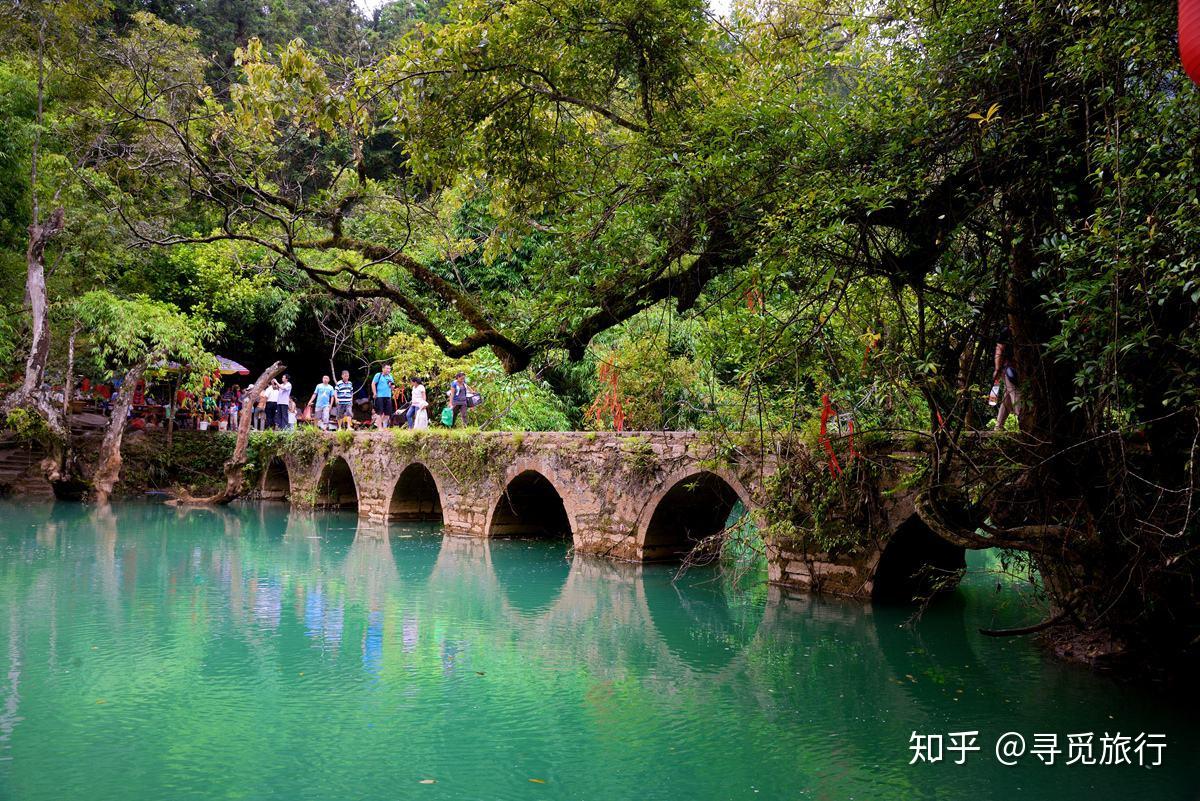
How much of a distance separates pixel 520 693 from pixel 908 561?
4601 mm

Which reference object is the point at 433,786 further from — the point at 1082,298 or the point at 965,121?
the point at 965,121

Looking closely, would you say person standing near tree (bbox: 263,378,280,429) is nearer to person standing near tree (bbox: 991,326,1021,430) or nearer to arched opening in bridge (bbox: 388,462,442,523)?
Answer: arched opening in bridge (bbox: 388,462,442,523)

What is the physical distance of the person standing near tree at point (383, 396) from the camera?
59.0ft

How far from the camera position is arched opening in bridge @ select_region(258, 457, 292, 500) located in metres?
21.6

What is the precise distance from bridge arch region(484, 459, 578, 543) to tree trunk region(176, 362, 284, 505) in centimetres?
553

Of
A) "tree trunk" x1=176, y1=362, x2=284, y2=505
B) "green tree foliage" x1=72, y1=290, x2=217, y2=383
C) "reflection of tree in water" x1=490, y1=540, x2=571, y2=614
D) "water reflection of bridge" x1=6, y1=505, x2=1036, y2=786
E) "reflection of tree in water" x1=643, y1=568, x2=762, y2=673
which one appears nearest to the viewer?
"water reflection of bridge" x1=6, y1=505, x2=1036, y2=786

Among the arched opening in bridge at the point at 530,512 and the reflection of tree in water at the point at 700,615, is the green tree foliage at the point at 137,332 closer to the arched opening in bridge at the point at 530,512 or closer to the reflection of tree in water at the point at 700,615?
the arched opening in bridge at the point at 530,512

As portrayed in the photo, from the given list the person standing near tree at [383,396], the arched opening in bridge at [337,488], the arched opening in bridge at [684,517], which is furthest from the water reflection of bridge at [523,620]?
the arched opening in bridge at [337,488]

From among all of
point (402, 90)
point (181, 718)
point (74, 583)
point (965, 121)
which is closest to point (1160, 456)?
point (965, 121)

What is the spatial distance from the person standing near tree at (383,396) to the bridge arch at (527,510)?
13.7ft

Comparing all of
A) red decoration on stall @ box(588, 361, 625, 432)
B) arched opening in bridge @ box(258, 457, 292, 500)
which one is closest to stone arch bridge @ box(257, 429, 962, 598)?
red decoration on stall @ box(588, 361, 625, 432)

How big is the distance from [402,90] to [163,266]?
17499 mm

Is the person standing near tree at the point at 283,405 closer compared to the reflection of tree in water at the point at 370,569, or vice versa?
the reflection of tree in water at the point at 370,569

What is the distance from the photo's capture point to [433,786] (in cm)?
484
